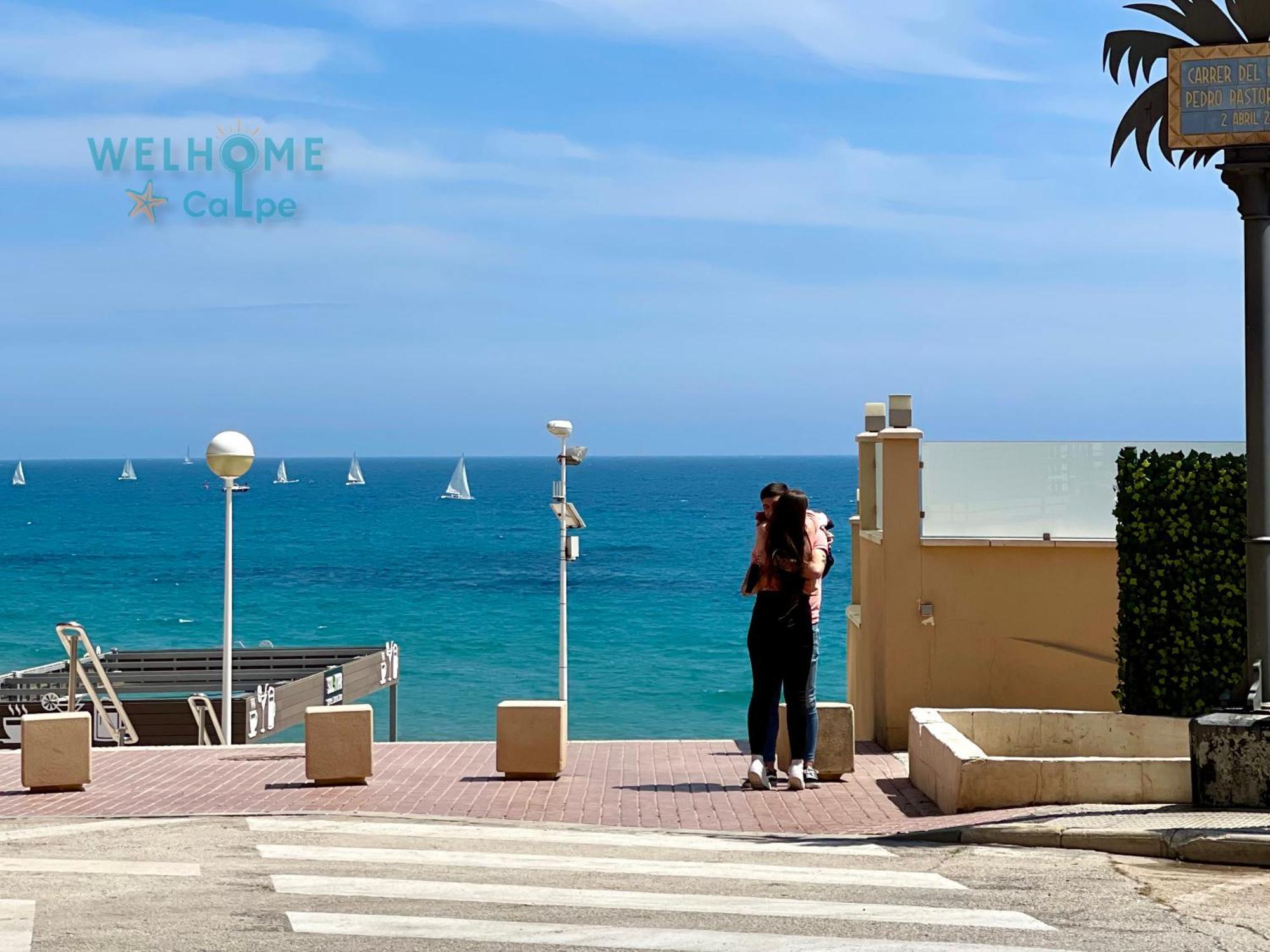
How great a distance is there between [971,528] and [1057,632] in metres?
1.12

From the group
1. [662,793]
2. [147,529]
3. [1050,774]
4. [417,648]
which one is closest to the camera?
[1050,774]

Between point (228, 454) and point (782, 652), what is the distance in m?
7.90

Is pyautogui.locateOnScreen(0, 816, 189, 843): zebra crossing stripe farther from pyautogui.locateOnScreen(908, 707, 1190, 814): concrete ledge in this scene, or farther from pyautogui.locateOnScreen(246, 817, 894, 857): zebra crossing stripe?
pyautogui.locateOnScreen(908, 707, 1190, 814): concrete ledge

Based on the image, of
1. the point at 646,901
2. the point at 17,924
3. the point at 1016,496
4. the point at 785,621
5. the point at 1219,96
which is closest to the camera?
the point at 17,924

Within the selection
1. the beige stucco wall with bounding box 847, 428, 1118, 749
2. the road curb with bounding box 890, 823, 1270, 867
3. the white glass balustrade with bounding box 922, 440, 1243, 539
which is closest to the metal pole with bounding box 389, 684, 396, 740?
the beige stucco wall with bounding box 847, 428, 1118, 749

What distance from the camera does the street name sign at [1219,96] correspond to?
9398mm

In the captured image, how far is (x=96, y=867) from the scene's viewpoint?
7848 millimetres

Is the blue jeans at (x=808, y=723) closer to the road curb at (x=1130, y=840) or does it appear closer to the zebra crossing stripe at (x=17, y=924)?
the road curb at (x=1130, y=840)

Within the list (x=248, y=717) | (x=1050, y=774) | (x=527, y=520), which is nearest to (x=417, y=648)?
(x=248, y=717)

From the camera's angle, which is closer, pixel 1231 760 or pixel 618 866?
pixel 618 866

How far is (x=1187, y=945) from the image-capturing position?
20.0 ft

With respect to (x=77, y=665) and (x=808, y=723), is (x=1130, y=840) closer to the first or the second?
(x=808, y=723)

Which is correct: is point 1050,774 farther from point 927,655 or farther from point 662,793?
point 927,655

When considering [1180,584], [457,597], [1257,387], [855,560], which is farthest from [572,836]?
[457,597]
